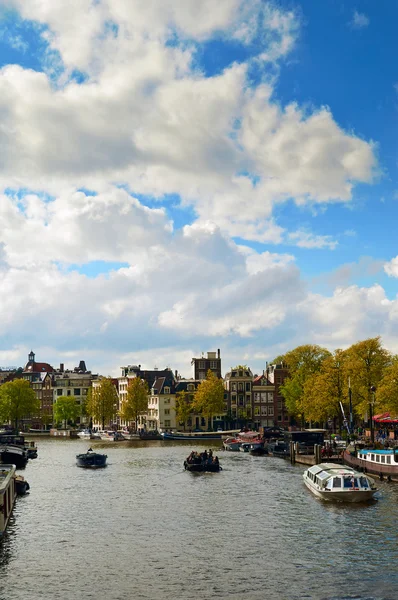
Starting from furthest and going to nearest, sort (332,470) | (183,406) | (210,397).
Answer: (183,406)
(210,397)
(332,470)

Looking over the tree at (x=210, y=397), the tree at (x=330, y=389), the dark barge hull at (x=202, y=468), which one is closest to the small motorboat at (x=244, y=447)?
the tree at (x=330, y=389)

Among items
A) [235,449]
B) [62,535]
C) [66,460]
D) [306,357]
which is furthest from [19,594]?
[306,357]

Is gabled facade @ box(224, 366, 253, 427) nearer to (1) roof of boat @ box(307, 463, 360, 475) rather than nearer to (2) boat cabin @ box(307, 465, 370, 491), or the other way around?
(1) roof of boat @ box(307, 463, 360, 475)

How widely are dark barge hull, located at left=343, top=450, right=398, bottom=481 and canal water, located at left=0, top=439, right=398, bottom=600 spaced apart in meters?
2.45

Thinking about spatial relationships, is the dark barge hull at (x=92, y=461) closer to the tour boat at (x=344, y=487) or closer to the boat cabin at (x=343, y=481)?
the tour boat at (x=344, y=487)

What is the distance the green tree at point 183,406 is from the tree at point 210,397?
339 centimetres

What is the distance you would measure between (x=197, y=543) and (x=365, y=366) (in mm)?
80182

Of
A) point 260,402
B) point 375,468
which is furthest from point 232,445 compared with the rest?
point 260,402

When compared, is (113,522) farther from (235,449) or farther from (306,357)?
(306,357)

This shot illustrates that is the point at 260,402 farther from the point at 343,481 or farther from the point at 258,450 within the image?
the point at 343,481

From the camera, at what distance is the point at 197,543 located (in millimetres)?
46875

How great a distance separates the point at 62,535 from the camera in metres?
50.3

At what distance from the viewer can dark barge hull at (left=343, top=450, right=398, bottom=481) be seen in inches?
2913

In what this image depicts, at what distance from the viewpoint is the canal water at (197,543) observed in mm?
36375
